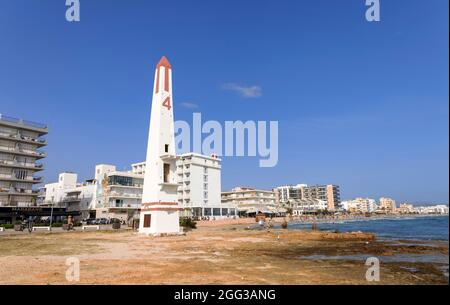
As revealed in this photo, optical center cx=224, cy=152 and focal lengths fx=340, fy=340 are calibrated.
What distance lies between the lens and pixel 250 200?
147000 millimetres

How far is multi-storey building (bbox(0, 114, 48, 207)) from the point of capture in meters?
68.9

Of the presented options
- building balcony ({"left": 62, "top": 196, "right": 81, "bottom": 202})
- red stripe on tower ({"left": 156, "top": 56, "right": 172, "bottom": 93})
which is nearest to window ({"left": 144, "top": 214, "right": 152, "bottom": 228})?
red stripe on tower ({"left": 156, "top": 56, "right": 172, "bottom": 93})

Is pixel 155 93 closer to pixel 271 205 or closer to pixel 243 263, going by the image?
pixel 243 263

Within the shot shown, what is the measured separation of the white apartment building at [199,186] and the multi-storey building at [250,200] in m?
22.2

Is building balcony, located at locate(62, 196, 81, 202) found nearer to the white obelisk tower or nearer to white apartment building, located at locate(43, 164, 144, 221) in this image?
white apartment building, located at locate(43, 164, 144, 221)

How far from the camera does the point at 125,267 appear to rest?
15.4 m

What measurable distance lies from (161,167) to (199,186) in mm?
77102

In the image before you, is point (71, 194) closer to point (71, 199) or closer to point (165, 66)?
point (71, 199)

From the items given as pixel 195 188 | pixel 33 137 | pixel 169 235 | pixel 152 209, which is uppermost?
pixel 33 137

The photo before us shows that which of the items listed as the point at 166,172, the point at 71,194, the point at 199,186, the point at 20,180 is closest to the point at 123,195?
the point at 71,194

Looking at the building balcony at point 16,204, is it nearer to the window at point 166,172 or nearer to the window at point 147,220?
the window at point 147,220

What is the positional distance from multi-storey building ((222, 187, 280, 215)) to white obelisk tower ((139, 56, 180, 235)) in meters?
105
